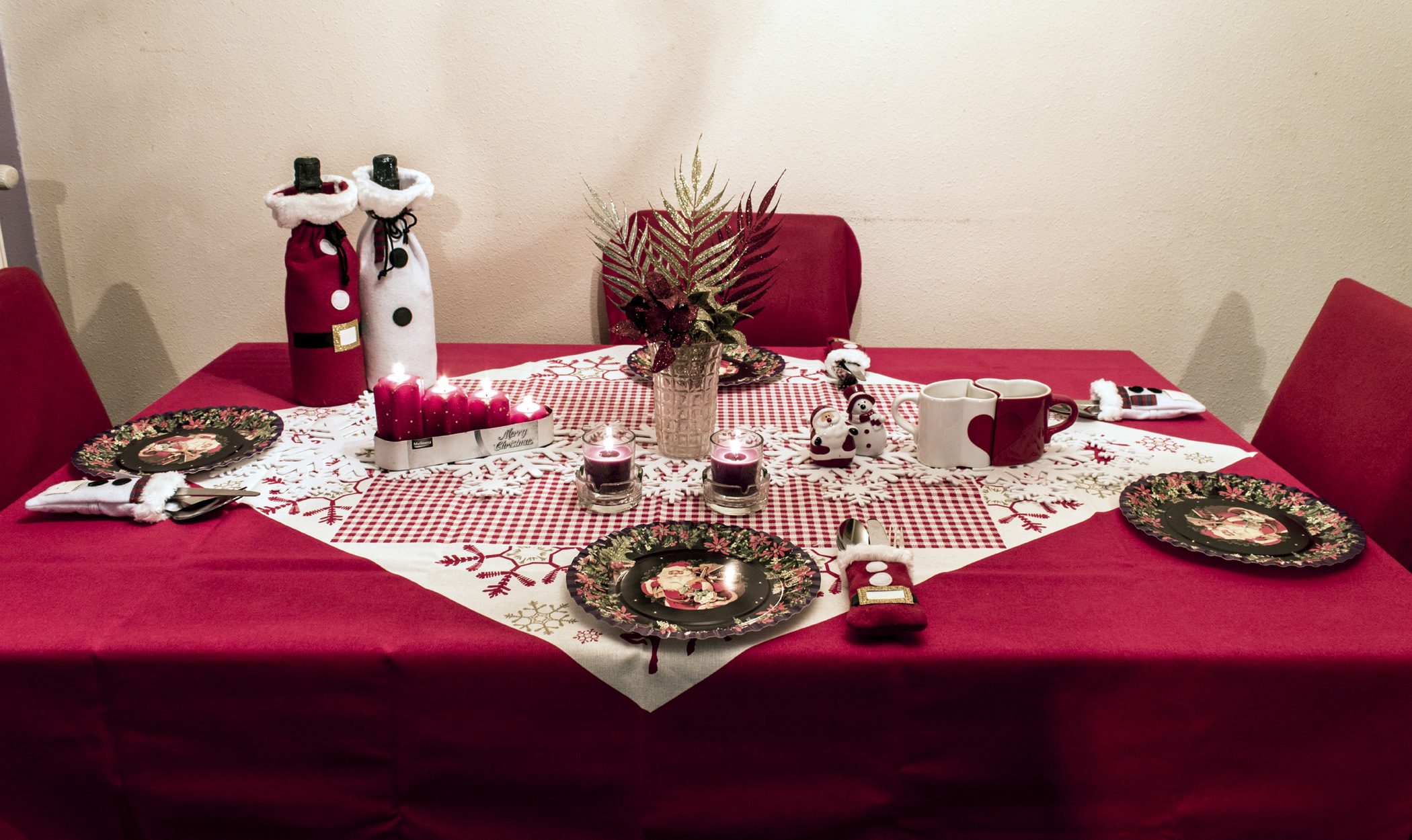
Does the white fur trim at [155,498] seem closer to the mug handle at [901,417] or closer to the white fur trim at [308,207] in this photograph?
the white fur trim at [308,207]

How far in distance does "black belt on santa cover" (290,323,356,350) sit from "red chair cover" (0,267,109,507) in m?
0.41

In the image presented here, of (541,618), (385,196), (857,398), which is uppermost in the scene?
(385,196)

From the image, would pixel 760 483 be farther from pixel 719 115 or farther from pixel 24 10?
pixel 24 10

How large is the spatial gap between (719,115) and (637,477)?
4.32 ft

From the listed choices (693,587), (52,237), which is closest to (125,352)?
(52,237)

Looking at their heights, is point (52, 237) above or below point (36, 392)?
above

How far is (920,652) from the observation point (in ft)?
2.98

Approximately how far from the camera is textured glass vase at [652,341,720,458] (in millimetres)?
1321

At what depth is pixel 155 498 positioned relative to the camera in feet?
3.76

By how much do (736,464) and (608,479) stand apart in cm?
15

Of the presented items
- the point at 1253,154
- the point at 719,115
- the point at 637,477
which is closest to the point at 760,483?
the point at 637,477

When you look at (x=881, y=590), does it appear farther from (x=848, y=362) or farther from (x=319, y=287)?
(x=319, y=287)

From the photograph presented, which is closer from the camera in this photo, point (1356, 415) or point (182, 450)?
point (182, 450)

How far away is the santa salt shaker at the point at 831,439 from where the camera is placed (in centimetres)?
132
